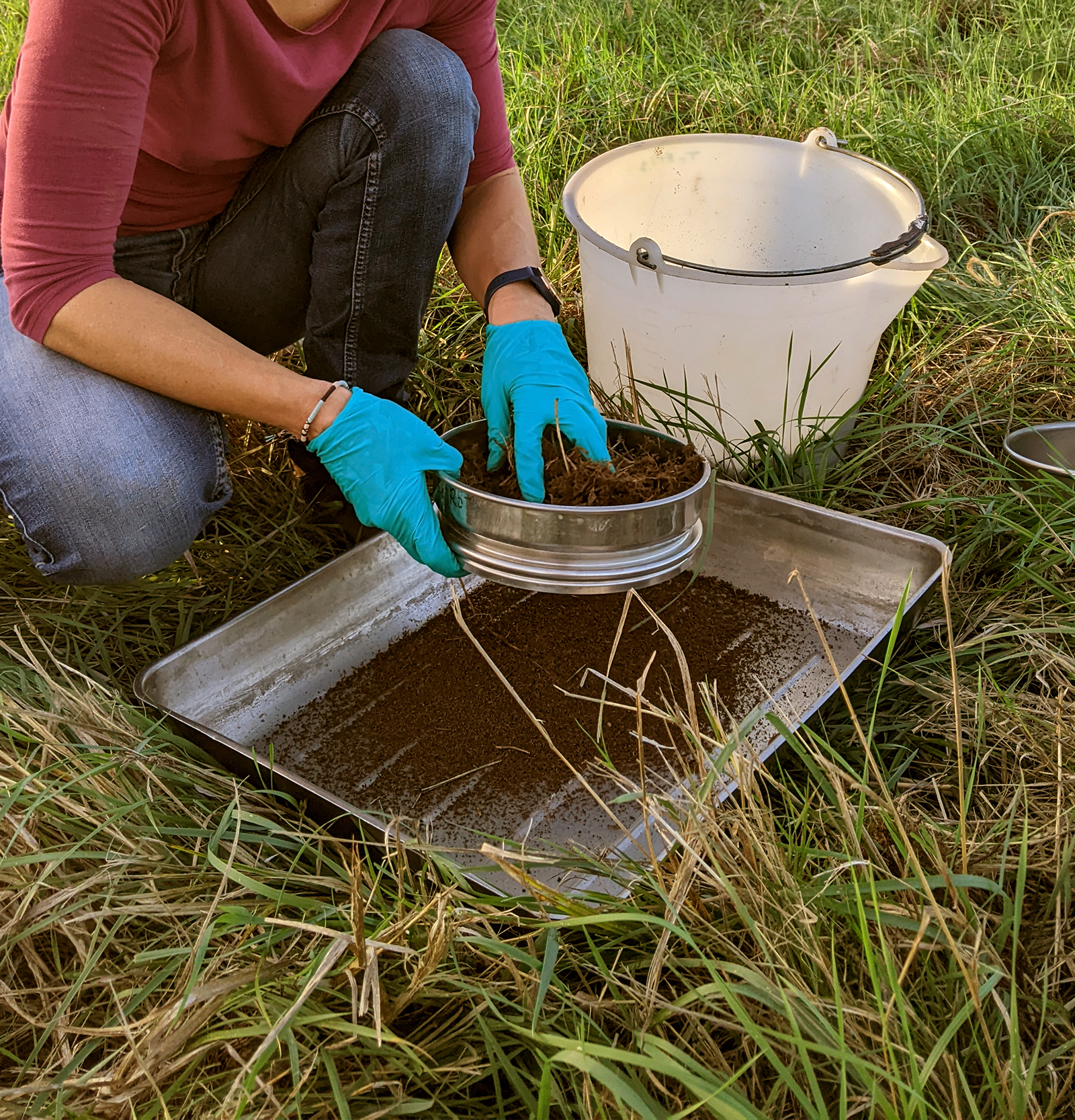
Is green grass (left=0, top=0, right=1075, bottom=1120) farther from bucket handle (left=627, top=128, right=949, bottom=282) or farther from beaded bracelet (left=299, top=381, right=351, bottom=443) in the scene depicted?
beaded bracelet (left=299, top=381, right=351, bottom=443)

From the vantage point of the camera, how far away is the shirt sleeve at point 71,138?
1201 mm

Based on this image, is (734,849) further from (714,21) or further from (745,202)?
(714,21)

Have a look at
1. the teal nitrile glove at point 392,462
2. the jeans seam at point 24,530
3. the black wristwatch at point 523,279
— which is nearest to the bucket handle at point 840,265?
the black wristwatch at point 523,279

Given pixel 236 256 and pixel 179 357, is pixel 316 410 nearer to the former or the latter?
pixel 179 357

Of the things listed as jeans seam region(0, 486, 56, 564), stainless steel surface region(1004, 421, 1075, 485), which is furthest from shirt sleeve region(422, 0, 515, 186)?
stainless steel surface region(1004, 421, 1075, 485)

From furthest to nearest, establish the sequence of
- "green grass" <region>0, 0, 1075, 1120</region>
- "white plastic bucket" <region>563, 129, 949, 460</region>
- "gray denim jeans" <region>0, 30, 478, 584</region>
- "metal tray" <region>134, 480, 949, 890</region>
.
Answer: "white plastic bucket" <region>563, 129, 949, 460</region> < "gray denim jeans" <region>0, 30, 478, 584</region> < "metal tray" <region>134, 480, 949, 890</region> < "green grass" <region>0, 0, 1075, 1120</region>

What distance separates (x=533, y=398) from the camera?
1.46m

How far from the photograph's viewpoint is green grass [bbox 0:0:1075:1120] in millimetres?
874

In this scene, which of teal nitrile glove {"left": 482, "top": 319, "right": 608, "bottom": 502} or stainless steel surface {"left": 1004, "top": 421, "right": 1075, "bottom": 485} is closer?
teal nitrile glove {"left": 482, "top": 319, "right": 608, "bottom": 502}

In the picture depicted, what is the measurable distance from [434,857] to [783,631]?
31.1 inches

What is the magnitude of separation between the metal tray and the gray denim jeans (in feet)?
0.68

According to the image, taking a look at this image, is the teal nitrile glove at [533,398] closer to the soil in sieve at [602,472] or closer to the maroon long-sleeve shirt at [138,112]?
the soil in sieve at [602,472]

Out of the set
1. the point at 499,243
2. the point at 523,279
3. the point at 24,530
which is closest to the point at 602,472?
the point at 523,279

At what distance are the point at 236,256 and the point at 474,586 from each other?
67 centimetres
